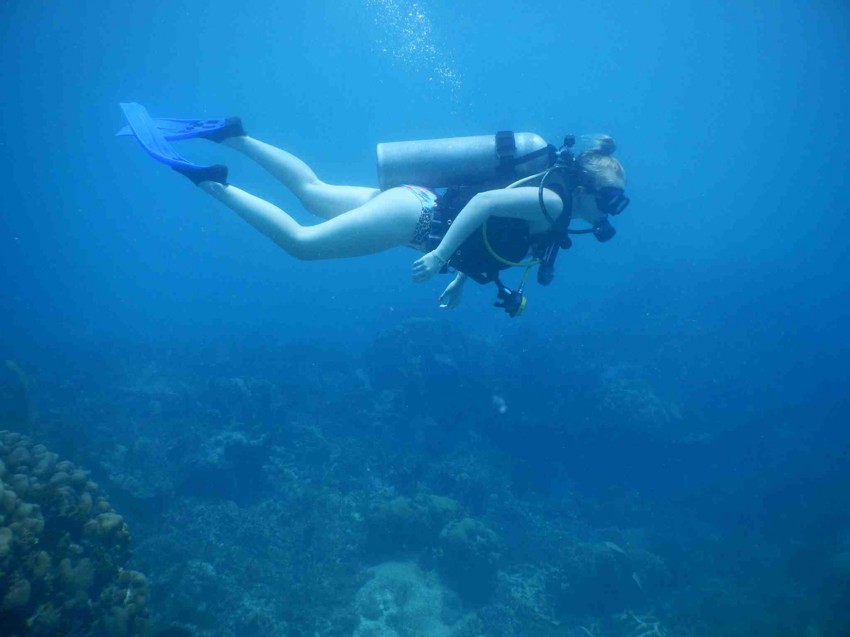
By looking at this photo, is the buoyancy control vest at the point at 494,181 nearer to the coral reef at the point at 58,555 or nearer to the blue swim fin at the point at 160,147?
the blue swim fin at the point at 160,147

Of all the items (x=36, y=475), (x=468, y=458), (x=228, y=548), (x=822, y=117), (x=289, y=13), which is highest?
(x=822, y=117)

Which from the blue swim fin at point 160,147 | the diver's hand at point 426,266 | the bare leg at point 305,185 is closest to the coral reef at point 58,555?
the blue swim fin at point 160,147

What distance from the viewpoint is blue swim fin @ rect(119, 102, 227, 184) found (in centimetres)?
440

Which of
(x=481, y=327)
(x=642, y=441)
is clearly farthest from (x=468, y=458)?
(x=481, y=327)

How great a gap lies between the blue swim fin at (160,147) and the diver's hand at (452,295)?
8.28 feet

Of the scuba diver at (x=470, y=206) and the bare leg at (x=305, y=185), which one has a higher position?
the bare leg at (x=305, y=185)

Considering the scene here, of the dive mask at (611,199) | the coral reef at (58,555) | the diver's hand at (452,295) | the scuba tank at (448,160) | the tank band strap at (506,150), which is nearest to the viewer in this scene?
the dive mask at (611,199)

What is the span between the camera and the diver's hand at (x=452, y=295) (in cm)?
465

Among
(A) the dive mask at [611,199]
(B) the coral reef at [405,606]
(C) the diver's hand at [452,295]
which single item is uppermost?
(A) the dive mask at [611,199]

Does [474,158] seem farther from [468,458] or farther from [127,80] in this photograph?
[127,80]

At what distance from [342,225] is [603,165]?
2441 mm

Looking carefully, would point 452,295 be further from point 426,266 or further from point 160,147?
point 160,147

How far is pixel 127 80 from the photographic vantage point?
57438 mm

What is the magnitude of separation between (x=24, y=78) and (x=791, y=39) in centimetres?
8308
